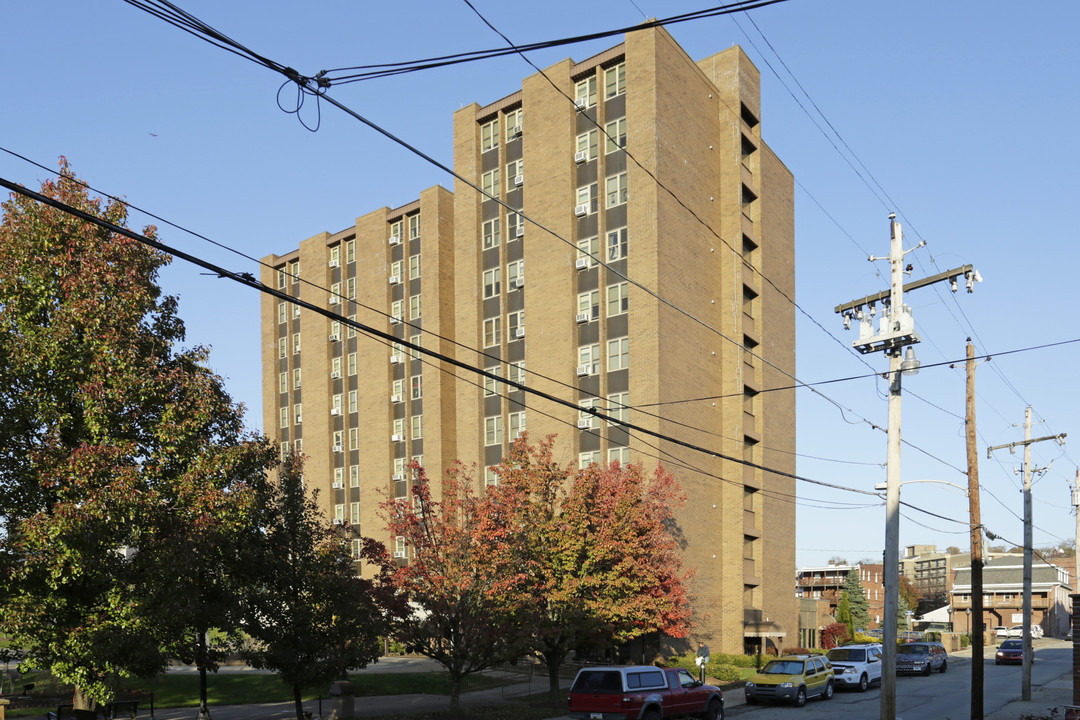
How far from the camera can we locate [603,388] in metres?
51.6

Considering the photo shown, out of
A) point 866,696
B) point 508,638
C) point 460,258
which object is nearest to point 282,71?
point 508,638

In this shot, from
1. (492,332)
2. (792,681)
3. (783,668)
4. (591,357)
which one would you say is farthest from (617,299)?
(792,681)

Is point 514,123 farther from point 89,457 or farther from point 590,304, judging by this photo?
point 89,457

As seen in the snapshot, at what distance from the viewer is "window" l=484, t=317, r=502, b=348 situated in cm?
5881

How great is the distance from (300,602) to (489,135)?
1626 inches

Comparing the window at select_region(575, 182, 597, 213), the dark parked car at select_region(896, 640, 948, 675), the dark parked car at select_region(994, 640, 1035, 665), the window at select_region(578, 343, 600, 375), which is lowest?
the dark parked car at select_region(994, 640, 1035, 665)

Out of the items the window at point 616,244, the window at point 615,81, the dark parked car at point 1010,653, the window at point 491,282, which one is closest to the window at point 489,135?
the window at point 491,282

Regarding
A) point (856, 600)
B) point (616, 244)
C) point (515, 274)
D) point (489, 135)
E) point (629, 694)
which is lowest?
point (856, 600)

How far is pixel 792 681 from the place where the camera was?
113 ft

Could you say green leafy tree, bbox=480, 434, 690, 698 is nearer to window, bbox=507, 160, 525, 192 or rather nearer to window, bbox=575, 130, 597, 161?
window, bbox=575, 130, 597, 161

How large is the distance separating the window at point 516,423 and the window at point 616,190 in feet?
43.7

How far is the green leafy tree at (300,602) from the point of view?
2558 centimetres

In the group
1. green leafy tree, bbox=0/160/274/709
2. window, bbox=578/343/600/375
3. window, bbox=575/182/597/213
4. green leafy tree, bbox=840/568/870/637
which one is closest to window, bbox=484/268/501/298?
window, bbox=575/182/597/213

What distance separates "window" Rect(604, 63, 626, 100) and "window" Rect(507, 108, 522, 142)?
724 centimetres
